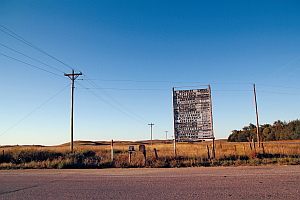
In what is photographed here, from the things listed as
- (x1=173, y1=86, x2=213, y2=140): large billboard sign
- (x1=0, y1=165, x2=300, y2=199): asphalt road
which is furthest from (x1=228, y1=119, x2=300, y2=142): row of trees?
(x1=0, y1=165, x2=300, y2=199): asphalt road

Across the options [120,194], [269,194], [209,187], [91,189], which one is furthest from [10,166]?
[269,194]

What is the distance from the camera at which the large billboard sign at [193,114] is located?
54.5 ft

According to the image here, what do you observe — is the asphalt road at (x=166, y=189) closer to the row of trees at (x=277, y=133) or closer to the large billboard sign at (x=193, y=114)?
the large billboard sign at (x=193, y=114)

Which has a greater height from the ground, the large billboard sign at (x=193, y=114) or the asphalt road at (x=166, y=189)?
the large billboard sign at (x=193, y=114)

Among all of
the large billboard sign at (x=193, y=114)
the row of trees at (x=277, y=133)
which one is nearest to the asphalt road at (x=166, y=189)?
the large billboard sign at (x=193, y=114)

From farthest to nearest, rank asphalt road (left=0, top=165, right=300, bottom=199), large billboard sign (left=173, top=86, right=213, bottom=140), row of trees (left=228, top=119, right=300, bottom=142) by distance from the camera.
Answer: row of trees (left=228, top=119, right=300, bottom=142) → large billboard sign (left=173, top=86, right=213, bottom=140) → asphalt road (left=0, top=165, right=300, bottom=199)

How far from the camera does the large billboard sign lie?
16616 millimetres

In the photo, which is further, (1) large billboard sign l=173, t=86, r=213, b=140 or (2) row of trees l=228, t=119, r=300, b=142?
(2) row of trees l=228, t=119, r=300, b=142

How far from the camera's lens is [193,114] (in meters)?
16.9

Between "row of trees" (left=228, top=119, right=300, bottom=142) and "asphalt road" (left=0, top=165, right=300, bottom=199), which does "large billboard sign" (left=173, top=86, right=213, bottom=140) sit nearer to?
Answer: "asphalt road" (left=0, top=165, right=300, bottom=199)

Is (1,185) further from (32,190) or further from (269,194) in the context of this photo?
(269,194)

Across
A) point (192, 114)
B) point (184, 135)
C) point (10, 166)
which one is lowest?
point (10, 166)

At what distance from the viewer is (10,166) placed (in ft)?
44.1

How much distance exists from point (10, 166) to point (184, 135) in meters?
11.4
